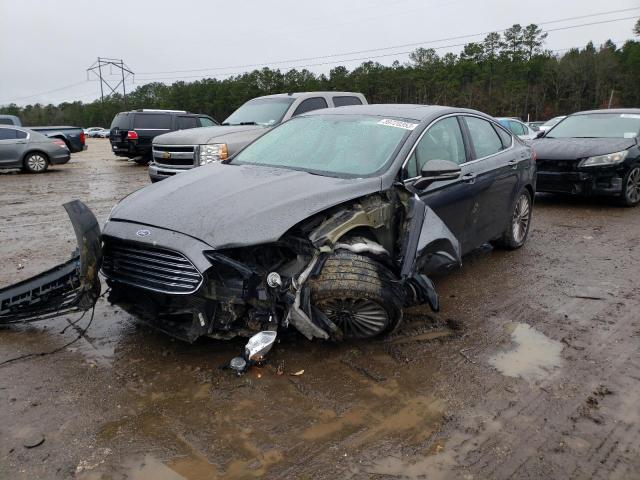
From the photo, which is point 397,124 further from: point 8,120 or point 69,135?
point 8,120

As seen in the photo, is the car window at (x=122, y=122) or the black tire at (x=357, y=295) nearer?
the black tire at (x=357, y=295)

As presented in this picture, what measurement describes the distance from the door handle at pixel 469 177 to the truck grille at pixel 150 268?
278 cm

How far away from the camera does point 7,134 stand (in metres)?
15.6

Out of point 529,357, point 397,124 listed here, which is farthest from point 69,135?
point 529,357

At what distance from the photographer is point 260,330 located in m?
3.51

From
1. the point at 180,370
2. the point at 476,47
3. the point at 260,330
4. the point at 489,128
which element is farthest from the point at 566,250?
the point at 476,47

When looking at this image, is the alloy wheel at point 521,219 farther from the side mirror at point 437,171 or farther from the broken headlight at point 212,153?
the broken headlight at point 212,153

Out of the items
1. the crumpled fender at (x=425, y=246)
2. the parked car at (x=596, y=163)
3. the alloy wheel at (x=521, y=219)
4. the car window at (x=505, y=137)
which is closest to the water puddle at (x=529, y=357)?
the crumpled fender at (x=425, y=246)

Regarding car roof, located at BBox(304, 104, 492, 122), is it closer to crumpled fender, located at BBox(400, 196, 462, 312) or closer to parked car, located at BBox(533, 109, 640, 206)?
crumpled fender, located at BBox(400, 196, 462, 312)

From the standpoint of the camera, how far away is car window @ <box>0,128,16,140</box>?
15.5m

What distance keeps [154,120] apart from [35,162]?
3.93 meters

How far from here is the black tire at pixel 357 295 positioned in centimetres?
341

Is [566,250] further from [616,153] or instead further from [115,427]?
[115,427]

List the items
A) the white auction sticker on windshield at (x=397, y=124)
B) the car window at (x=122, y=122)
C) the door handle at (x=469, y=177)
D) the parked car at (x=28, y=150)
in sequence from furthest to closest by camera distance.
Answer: the car window at (x=122, y=122)
the parked car at (x=28, y=150)
the door handle at (x=469, y=177)
the white auction sticker on windshield at (x=397, y=124)
